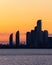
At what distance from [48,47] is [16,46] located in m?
9.23

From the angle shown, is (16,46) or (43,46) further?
(43,46)

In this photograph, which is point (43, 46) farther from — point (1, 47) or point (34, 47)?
point (1, 47)

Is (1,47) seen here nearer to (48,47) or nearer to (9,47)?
(9,47)

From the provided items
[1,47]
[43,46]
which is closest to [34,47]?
[43,46]

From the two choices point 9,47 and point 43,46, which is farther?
point 43,46

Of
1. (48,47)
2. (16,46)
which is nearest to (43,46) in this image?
(48,47)

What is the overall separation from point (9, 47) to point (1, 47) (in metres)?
5.44

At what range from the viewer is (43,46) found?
110 meters

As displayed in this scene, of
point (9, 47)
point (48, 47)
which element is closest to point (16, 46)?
point (9, 47)

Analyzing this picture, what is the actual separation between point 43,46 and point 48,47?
2706mm

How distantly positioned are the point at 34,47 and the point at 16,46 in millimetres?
6379

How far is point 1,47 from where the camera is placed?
97.6 metres

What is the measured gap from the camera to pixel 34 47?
107 metres

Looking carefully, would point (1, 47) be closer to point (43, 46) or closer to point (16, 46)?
point (16, 46)
